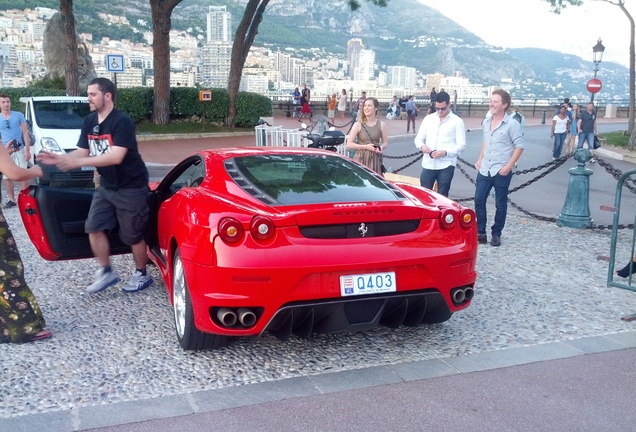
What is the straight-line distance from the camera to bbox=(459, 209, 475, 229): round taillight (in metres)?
4.44

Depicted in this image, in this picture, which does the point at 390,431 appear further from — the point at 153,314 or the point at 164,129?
the point at 164,129

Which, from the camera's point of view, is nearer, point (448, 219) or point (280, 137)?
point (448, 219)

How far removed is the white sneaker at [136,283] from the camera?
5.77m

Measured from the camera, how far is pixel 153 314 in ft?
17.1

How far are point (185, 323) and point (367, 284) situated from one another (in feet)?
4.14

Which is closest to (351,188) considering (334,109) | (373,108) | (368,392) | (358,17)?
(368,392)

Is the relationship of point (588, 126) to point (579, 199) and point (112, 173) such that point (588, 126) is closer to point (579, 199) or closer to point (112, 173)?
point (579, 199)

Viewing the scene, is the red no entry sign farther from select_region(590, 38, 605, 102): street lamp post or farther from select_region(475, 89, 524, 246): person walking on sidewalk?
select_region(475, 89, 524, 246): person walking on sidewalk

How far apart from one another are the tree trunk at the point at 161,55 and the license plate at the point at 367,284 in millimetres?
22709

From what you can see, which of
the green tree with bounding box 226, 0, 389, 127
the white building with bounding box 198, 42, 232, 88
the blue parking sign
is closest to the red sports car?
the blue parking sign

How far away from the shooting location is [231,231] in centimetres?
383

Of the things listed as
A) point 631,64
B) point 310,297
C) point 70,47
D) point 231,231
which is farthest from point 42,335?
point 631,64

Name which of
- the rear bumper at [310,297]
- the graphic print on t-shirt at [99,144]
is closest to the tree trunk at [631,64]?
the rear bumper at [310,297]

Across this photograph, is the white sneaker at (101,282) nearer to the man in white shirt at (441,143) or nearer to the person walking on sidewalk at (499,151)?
the man in white shirt at (441,143)
